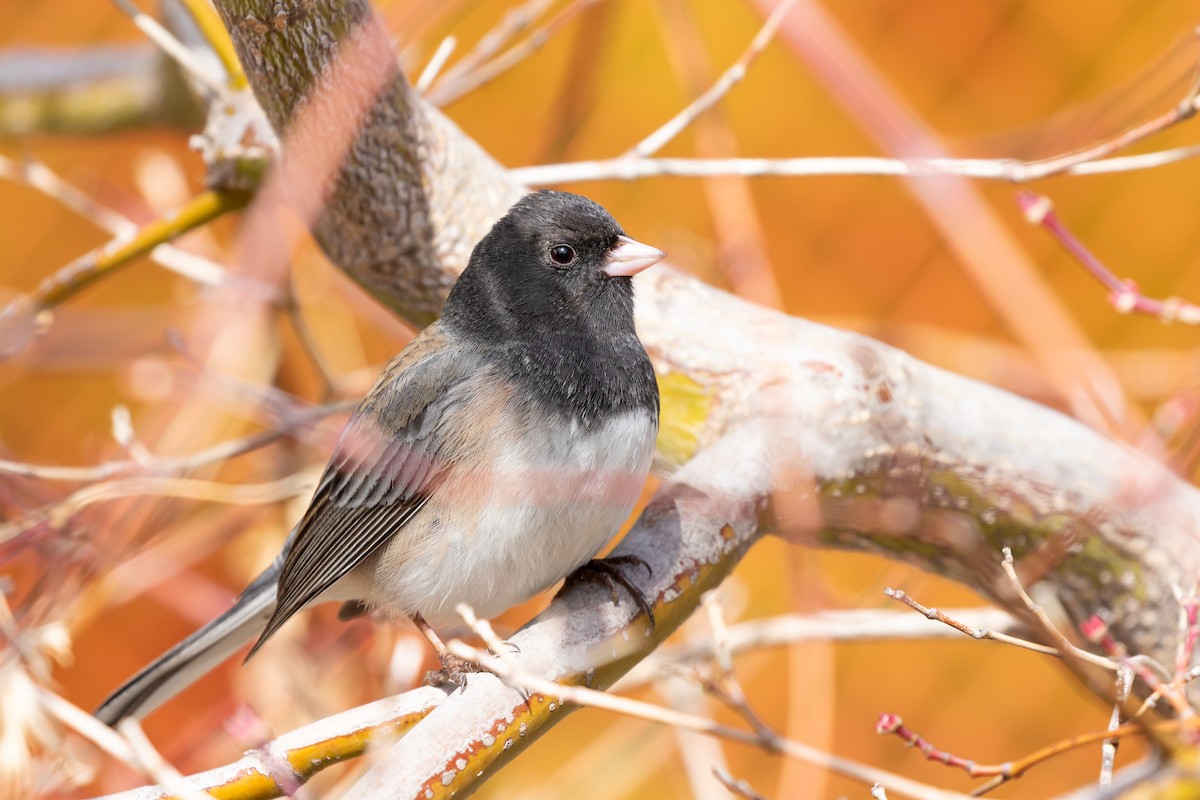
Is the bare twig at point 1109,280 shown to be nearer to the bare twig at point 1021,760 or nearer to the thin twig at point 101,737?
the bare twig at point 1021,760

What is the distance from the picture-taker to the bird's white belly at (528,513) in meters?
1.36

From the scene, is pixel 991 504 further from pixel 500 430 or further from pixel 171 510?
pixel 171 510

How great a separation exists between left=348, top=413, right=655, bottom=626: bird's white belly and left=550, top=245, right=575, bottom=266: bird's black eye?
0.91 ft

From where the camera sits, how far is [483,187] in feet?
5.34

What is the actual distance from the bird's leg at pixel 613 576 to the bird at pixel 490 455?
0.01 meters

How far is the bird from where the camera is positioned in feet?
4.52

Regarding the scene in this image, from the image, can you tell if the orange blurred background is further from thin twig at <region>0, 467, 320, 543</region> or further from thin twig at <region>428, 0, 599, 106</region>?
thin twig at <region>0, 467, 320, 543</region>

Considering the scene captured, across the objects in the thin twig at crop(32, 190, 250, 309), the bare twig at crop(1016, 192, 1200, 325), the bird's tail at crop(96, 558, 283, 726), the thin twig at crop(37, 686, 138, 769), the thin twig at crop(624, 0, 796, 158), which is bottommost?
the bird's tail at crop(96, 558, 283, 726)

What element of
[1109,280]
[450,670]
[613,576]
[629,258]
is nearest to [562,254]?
[629,258]

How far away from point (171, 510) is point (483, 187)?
2.20 ft

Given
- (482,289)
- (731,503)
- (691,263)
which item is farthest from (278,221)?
(691,263)

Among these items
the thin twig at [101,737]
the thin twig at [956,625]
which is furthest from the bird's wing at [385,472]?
the thin twig at [956,625]

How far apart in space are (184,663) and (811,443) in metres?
0.93

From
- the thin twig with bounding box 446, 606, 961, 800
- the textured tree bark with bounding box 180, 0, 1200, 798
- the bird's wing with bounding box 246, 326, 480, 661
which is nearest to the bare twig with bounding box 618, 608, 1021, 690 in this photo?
the textured tree bark with bounding box 180, 0, 1200, 798
